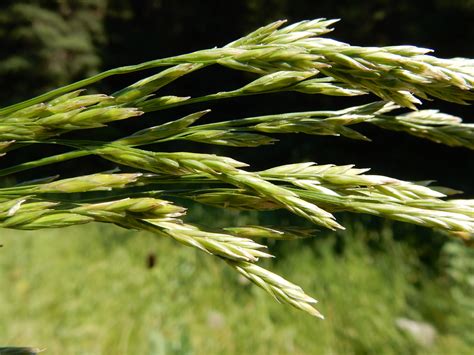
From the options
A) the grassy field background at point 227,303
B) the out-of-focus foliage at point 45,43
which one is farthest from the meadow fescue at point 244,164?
the out-of-focus foliage at point 45,43

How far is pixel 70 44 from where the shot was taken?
14141mm

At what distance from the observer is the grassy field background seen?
9.34ft

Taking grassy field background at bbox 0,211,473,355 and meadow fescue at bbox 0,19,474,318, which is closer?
meadow fescue at bbox 0,19,474,318

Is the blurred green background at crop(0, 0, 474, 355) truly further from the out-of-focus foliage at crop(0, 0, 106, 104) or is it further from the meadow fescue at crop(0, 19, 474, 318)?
the out-of-focus foliage at crop(0, 0, 106, 104)

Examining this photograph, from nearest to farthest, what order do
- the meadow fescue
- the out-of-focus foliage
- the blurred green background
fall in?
the meadow fescue → the blurred green background → the out-of-focus foliage

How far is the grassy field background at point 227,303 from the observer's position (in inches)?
112

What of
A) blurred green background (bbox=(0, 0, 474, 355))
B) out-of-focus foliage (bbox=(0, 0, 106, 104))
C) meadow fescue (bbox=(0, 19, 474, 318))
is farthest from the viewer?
out-of-focus foliage (bbox=(0, 0, 106, 104))

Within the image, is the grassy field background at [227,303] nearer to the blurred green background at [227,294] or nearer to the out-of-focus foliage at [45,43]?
the blurred green background at [227,294]

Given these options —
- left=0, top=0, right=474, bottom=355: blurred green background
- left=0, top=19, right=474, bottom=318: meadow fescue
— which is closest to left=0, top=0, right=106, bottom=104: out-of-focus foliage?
left=0, top=0, right=474, bottom=355: blurred green background

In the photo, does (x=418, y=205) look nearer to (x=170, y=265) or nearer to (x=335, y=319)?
(x=335, y=319)

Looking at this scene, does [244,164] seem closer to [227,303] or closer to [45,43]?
[227,303]

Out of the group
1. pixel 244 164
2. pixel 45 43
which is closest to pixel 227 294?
pixel 244 164

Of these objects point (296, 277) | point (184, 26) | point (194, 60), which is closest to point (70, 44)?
point (184, 26)

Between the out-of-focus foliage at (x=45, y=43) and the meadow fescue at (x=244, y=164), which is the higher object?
the meadow fescue at (x=244, y=164)
